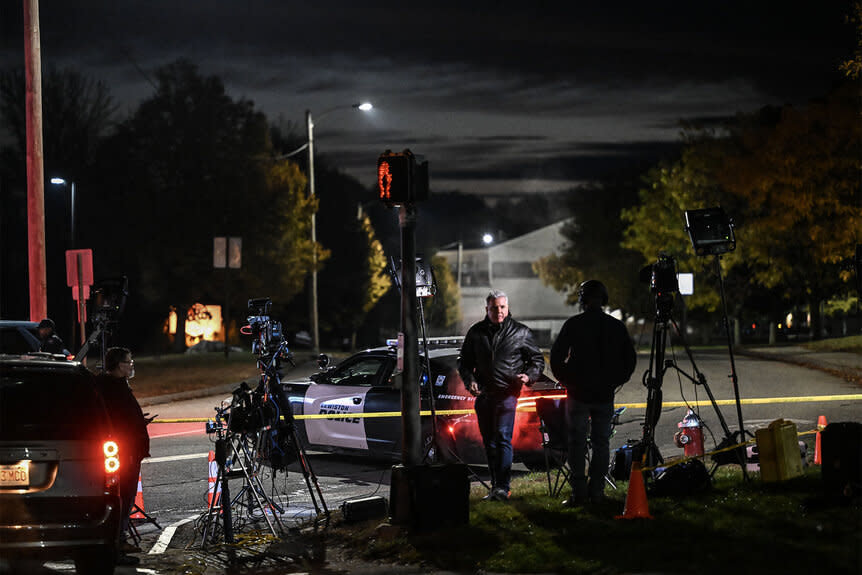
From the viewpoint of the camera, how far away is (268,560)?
28.9 feet

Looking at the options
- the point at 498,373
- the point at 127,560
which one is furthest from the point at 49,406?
the point at 498,373

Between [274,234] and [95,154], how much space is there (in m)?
10.3

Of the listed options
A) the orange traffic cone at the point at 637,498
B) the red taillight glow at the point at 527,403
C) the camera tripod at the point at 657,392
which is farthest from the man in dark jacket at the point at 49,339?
the orange traffic cone at the point at 637,498

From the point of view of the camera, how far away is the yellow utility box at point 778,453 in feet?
30.9

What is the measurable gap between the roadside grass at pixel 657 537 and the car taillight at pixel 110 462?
216 centimetres

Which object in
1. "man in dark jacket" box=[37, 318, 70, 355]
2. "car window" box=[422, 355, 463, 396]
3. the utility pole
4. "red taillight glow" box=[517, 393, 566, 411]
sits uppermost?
the utility pole

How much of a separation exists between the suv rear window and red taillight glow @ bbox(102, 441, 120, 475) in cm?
10

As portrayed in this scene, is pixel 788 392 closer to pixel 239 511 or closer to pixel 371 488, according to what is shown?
pixel 371 488

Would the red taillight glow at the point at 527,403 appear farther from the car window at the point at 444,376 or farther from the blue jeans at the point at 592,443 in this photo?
the blue jeans at the point at 592,443

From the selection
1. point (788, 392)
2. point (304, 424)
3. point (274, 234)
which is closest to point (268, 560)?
point (304, 424)

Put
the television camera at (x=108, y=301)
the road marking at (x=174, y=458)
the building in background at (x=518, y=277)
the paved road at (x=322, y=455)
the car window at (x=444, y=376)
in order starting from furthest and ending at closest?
the building in background at (x=518, y=277) → the road marking at (x=174, y=458) → the television camera at (x=108, y=301) → the car window at (x=444, y=376) → the paved road at (x=322, y=455)

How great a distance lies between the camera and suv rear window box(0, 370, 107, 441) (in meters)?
7.50

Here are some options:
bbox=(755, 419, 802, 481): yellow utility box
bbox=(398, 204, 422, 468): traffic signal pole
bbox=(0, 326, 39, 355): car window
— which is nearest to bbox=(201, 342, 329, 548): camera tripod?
bbox=(398, 204, 422, 468): traffic signal pole

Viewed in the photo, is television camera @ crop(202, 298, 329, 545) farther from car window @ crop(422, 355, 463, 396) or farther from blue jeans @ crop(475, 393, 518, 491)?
car window @ crop(422, 355, 463, 396)
